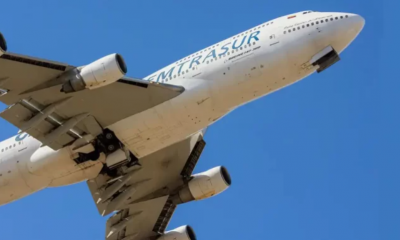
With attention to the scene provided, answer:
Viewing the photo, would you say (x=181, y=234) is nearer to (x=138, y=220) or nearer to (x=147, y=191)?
(x=138, y=220)

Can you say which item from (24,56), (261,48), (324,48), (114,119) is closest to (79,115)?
(114,119)

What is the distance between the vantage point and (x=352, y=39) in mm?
40062

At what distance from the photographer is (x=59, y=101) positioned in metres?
38.8

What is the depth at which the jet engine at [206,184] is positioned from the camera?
149 ft

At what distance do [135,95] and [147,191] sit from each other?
30.2ft

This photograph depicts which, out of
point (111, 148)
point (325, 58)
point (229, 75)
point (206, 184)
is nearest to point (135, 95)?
point (111, 148)

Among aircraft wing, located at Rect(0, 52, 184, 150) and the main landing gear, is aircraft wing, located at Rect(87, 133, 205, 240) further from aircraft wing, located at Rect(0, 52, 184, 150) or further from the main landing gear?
aircraft wing, located at Rect(0, 52, 184, 150)

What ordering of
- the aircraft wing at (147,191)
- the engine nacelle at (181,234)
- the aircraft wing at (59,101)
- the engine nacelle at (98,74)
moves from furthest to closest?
the engine nacelle at (181,234) < the aircraft wing at (147,191) < the aircraft wing at (59,101) < the engine nacelle at (98,74)

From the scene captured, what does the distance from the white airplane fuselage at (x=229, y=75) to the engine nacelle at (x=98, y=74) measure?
3186mm

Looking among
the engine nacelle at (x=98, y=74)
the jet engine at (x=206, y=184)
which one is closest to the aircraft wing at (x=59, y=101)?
the engine nacelle at (x=98, y=74)

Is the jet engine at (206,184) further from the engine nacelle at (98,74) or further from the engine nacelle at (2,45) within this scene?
the engine nacelle at (2,45)

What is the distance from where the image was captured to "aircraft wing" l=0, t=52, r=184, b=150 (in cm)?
3750

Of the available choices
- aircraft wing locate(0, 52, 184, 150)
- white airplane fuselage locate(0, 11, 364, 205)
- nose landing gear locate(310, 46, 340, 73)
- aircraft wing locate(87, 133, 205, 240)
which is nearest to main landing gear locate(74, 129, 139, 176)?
white airplane fuselage locate(0, 11, 364, 205)

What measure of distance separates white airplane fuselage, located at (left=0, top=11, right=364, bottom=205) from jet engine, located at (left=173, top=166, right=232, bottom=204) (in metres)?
5.82
